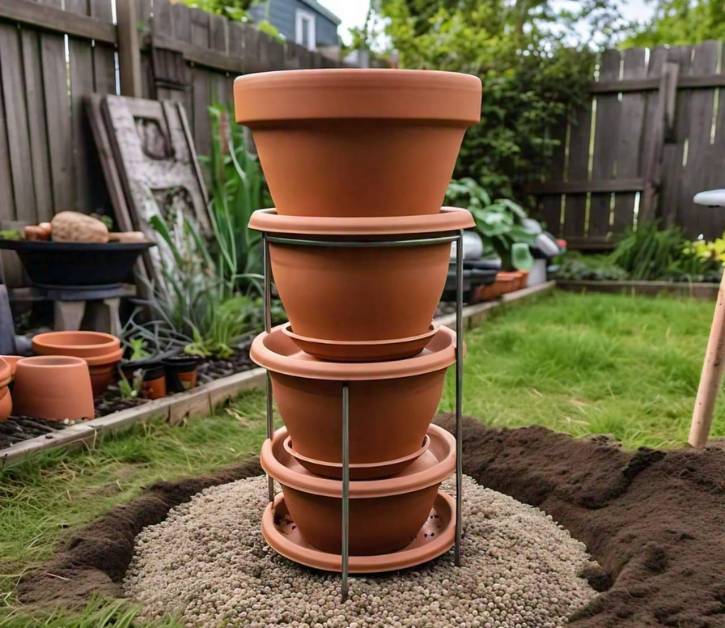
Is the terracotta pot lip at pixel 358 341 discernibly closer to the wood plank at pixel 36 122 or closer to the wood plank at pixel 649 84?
the wood plank at pixel 36 122

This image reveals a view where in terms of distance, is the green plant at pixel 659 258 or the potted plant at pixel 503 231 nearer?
the potted plant at pixel 503 231

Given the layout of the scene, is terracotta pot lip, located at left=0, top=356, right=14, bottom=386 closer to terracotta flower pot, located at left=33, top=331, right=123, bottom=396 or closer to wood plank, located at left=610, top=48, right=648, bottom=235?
terracotta flower pot, located at left=33, top=331, right=123, bottom=396

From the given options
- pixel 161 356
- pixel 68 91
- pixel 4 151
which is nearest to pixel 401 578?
pixel 161 356

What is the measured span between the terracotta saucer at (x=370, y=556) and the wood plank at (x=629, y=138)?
517 centimetres

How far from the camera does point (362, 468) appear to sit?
1488mm

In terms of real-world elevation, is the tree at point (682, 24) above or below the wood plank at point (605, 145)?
above

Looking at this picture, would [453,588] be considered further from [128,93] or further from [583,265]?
[583,265]

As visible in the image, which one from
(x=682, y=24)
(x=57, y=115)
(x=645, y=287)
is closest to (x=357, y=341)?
(x=57, y=115)

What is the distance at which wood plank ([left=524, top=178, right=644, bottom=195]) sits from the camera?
6176 mm

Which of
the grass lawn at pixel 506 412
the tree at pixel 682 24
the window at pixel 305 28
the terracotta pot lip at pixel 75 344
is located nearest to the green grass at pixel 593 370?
the grass lawn at pixel 506 412

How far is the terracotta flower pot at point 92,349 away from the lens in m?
2.58

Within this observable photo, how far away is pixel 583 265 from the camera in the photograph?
5.91 m

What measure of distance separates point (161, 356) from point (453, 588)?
67.8 inches

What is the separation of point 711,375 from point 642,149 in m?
Result: 4.70
